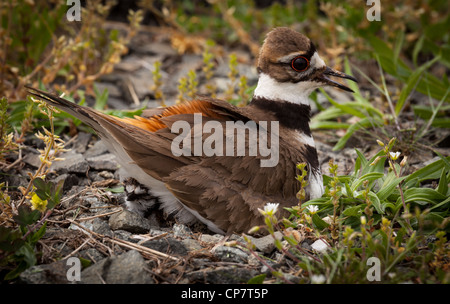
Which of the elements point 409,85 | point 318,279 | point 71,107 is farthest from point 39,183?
point 409,85

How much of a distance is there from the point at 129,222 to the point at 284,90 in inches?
59.3

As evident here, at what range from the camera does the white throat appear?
362 centimetres

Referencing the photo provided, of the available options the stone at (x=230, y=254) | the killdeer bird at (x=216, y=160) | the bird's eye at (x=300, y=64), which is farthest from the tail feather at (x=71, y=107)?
the bird's eye at (x=300, y=64)

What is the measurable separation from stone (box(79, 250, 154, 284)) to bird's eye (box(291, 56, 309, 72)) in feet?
5.92

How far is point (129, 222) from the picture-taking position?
3107 mm

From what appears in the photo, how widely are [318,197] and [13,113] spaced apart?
2.71 metres

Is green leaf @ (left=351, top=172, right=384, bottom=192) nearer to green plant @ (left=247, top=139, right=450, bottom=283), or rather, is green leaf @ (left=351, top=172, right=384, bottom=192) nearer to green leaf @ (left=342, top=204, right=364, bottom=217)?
green plant @ (left=247, top=139, right=450, bottom=283)

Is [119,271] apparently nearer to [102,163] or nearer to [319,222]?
[319,222]

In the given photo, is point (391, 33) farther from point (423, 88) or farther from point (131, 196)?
point (131, 196)

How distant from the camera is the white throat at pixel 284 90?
362 centimetres

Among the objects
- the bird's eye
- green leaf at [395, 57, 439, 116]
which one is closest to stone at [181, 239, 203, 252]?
the bird's eye

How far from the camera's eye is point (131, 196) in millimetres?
3240

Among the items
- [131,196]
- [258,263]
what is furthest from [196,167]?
[258,263]

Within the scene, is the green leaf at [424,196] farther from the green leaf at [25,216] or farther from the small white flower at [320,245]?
the green leaf at [25,216]
